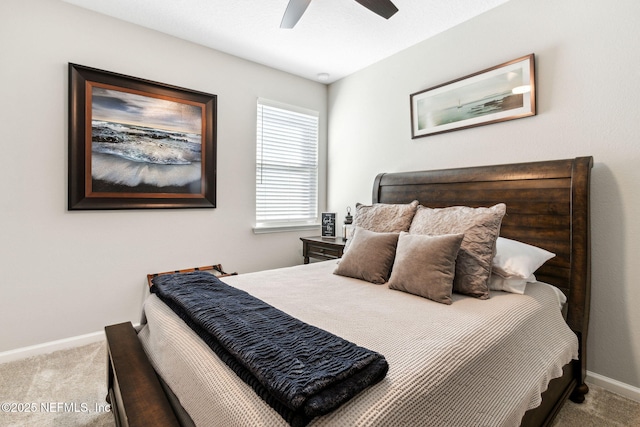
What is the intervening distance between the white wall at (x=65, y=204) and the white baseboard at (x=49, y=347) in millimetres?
37

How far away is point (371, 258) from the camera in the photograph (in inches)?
76.6

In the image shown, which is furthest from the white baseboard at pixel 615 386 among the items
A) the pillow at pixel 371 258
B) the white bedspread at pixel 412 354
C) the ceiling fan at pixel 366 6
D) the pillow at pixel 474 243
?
the ceiling fan at pixel 366 6

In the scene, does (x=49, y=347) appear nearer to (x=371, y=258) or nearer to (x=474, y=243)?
(x=371, y=258)

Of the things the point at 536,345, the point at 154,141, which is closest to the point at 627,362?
the point at 536,345

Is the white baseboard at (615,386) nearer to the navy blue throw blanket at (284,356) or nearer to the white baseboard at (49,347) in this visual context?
the navy blue throw blanket at (284,356)

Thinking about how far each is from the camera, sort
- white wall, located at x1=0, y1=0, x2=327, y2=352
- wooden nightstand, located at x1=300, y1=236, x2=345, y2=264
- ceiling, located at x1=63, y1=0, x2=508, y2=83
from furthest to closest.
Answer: wooden nightstand, located at x1=300, y1=236, x2=345, y2=264 → ceiling, located at x1=63, y1=0, x2=508, y2=83 → white wall, located at x1=0, y1=0, x2=327, y2=352

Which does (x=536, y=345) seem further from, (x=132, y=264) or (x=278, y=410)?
(x=132, y=264)

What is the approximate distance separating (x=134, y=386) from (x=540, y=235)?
231 cm

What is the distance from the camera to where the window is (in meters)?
3.39

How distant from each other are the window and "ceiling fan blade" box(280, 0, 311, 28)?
1304 millimetres

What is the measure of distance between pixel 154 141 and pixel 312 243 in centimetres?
175

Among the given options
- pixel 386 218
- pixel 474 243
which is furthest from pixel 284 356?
pixel 386 218

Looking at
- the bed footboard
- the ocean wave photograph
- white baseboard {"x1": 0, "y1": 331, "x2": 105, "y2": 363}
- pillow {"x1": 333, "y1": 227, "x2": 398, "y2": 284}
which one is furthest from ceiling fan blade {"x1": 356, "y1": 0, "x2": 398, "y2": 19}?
white baseboard {"x1": 0, "y1": 331, "x2": 105, "y2": 363}

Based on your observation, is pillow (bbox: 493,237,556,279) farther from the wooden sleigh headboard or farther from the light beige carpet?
the light beige carpet
